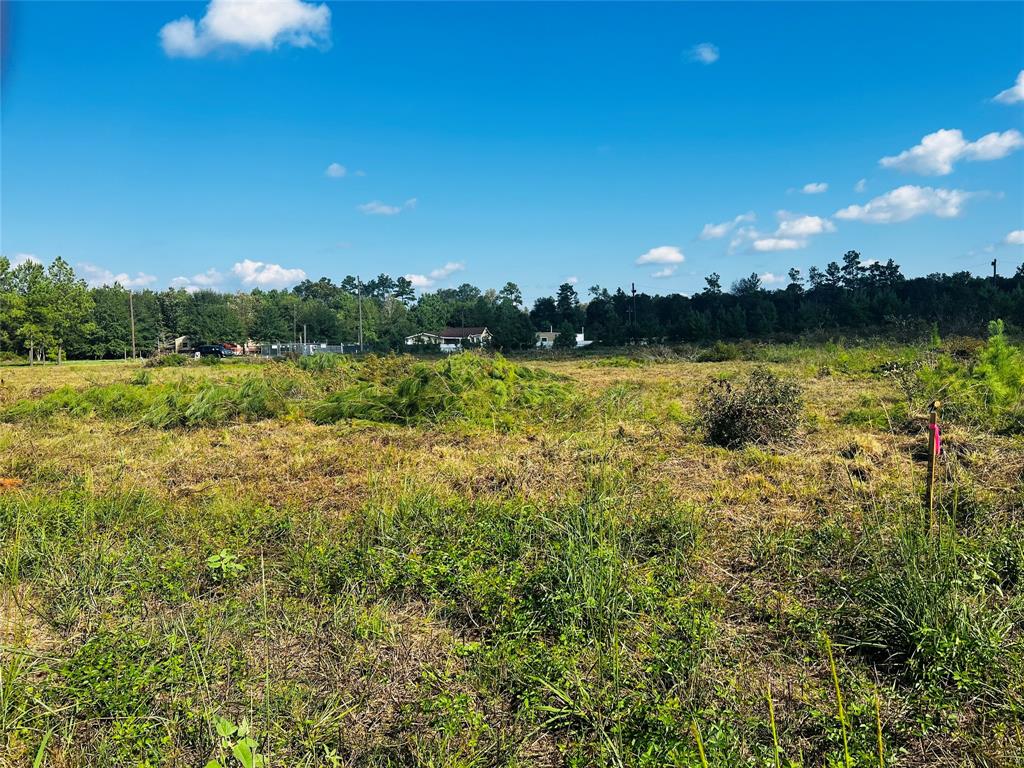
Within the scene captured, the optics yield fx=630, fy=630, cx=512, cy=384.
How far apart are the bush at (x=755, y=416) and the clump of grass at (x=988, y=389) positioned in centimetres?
210

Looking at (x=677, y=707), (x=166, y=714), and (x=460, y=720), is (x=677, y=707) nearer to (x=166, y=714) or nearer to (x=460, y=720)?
(x=460, y=720)

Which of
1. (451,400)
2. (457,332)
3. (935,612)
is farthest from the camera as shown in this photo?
(457,332)

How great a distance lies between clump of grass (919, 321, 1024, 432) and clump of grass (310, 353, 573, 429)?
5.00 m

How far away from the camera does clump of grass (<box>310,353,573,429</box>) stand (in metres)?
9.05

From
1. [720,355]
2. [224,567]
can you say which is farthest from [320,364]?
[720,355]

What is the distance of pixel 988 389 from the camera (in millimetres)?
7961

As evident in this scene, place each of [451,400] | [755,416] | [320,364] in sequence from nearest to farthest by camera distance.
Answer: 1. [755,416]
2. [451,400]
3. [320,364]

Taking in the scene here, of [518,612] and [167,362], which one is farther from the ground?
[167,362]

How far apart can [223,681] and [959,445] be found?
686cm

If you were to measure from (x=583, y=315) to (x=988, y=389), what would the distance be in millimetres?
64434

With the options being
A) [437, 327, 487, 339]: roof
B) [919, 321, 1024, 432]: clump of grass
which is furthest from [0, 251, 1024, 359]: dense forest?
[919, 321, 1024, 432]: clump of grass

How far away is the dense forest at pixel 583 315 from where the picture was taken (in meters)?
38.7

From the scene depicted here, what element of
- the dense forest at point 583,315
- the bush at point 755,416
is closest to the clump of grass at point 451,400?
the bush at point 755,416

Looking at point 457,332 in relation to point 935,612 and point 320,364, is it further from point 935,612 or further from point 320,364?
point 935,612
